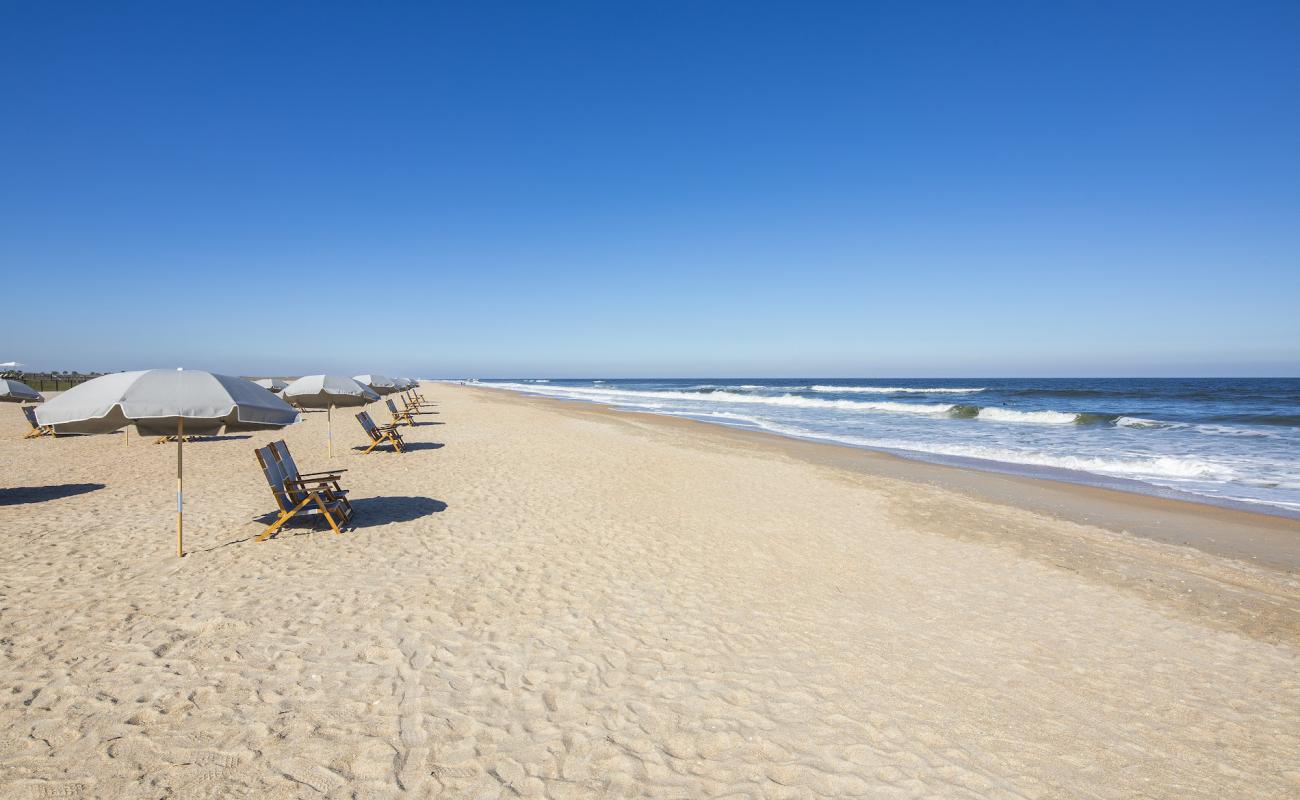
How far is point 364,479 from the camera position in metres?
11.0

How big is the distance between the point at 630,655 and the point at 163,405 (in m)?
4.86

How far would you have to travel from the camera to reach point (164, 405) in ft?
17.7

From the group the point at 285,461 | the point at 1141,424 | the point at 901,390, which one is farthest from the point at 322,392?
the point at 901,390

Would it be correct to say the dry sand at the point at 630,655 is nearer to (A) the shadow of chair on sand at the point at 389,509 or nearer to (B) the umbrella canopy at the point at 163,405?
(A) the shadow of chair on sand at the point at 389,509

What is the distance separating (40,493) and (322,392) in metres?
4.30

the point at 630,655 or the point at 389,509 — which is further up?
the point at 389,509

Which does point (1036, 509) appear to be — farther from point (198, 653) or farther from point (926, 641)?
point (198, 653)

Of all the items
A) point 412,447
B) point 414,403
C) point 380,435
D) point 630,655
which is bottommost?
point 630,655

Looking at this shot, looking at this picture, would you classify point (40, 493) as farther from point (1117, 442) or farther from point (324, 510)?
point (1117, 442)

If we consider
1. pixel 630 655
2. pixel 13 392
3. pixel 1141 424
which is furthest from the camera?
pixel 1141 424

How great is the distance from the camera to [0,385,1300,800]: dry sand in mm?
3240

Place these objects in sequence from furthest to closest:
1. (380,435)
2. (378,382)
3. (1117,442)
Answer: (378,382)
(1117,442)
(380,435)

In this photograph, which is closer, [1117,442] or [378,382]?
[1117,442]

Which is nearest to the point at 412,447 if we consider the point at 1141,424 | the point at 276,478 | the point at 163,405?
the point at 276,478
